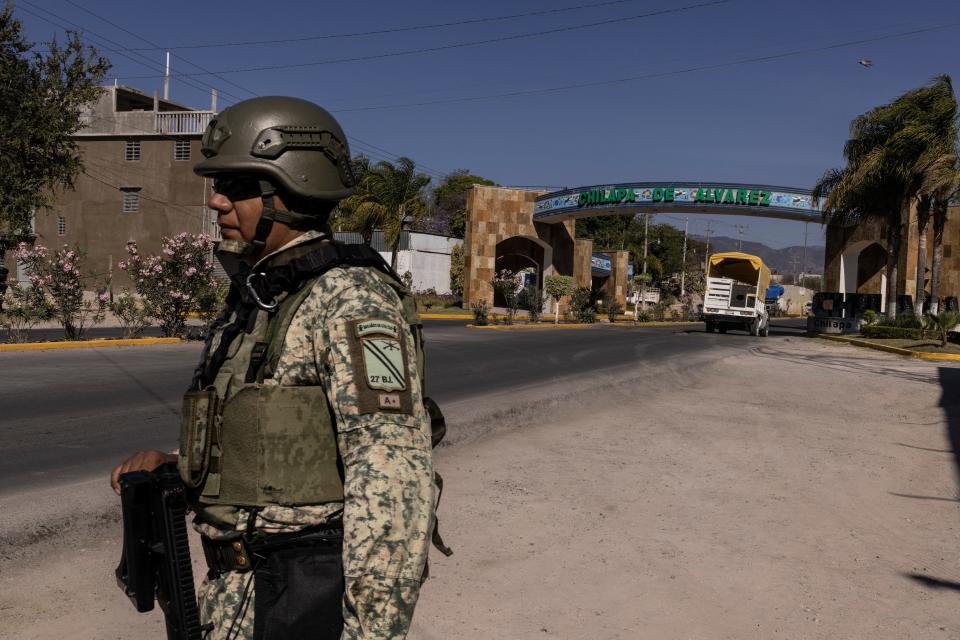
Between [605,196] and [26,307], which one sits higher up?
[605,196]

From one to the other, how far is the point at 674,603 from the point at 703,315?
3336cm

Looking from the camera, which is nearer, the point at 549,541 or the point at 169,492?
the point at 169,492

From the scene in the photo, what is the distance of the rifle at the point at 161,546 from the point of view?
1.81 m

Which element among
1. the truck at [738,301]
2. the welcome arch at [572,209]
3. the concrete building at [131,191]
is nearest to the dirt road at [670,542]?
the truck at [738,301]

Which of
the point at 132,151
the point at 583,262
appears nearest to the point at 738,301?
the point at 583,262

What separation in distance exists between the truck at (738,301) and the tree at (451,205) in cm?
2880

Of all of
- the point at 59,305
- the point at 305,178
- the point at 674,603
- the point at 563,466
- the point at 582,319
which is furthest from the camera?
the point at 582,319

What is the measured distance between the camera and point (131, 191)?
3959cm

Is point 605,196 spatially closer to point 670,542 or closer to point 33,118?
point 33,118

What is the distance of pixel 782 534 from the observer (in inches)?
223

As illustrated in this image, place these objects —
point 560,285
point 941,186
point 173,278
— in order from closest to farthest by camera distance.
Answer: point 173,278 → point 941,186 → point 560,285

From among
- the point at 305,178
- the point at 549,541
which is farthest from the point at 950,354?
the point at 305,178

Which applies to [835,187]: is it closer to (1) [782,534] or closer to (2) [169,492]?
(1) [782,534]

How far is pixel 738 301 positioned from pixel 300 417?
118 feet
